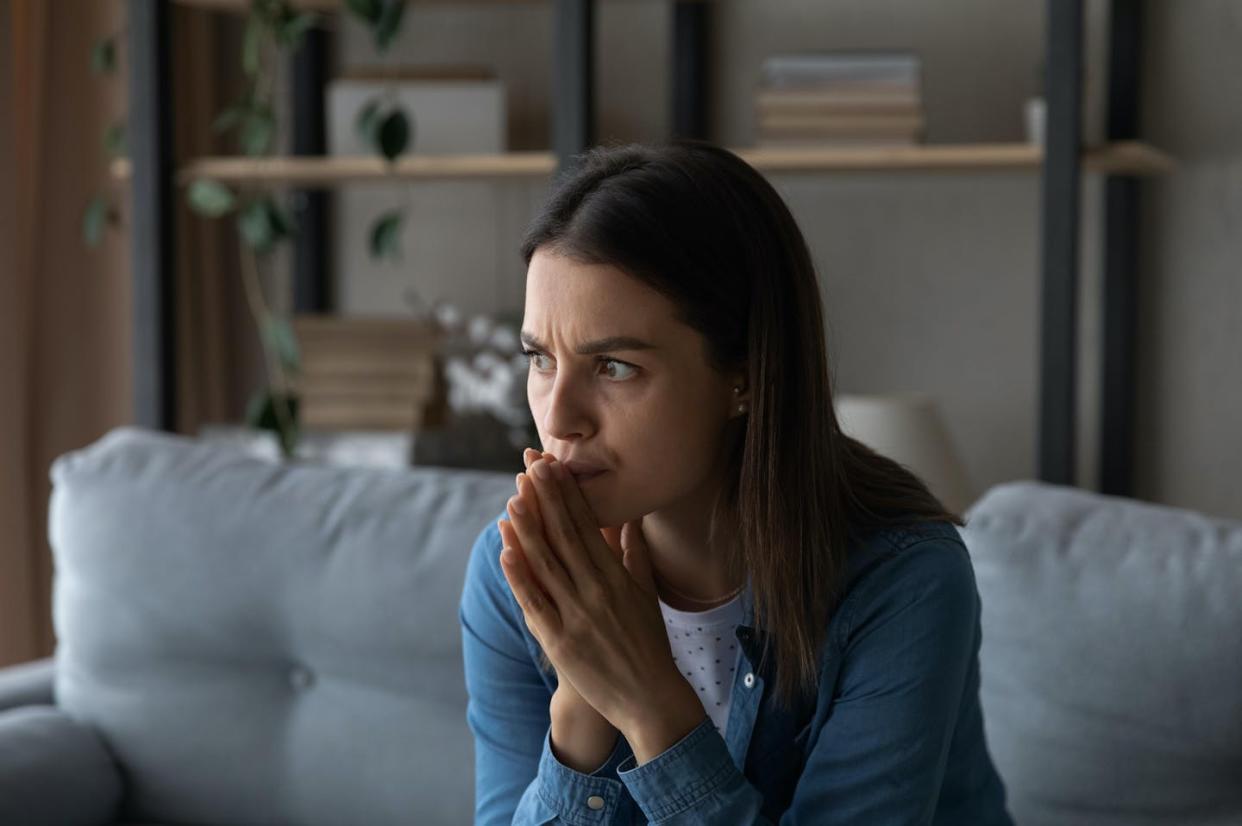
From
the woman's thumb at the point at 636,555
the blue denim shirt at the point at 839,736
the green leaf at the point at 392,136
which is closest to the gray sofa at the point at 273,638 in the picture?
the blue denim shirt at the point at 839,736

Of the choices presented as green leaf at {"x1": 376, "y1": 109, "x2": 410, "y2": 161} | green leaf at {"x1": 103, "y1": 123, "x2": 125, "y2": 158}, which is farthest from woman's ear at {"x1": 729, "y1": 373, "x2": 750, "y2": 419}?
green leaf at {"x1": 103, "y1": 123, "x2": 125, "y2": 158}

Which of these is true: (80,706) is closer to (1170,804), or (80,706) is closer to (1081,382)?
(1170,804)

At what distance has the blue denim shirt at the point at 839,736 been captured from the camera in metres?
1.10

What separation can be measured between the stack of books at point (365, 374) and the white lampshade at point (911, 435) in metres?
0.78

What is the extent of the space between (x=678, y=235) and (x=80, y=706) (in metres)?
1.23

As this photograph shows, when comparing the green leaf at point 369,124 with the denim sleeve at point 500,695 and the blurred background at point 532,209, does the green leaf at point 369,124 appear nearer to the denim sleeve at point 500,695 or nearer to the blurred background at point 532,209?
the blurred background at point 532,209

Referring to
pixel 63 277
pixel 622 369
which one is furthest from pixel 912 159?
pixel 63 277

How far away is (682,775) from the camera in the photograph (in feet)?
3.60

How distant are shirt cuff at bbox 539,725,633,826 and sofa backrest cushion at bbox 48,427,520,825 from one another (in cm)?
58

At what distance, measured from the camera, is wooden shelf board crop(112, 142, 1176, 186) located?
84.7 inches

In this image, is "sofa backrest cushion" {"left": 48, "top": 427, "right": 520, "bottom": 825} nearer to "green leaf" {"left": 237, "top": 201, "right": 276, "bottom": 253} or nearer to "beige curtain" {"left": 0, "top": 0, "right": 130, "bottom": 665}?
"green leaf" {"left": 237, "top": 201, "right": 276, "bottom": 253}

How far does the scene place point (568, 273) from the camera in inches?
43.1

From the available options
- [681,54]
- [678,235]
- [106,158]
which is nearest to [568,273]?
[678,235]

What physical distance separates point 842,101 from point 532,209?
0.78 m
